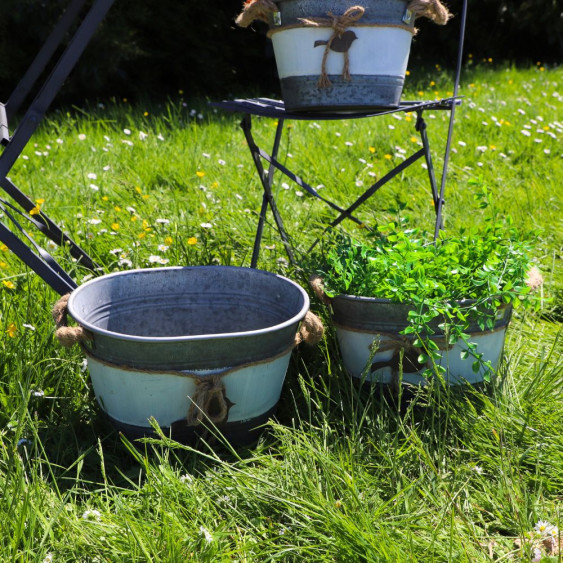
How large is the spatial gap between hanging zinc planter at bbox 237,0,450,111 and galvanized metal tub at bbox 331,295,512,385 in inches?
20.7

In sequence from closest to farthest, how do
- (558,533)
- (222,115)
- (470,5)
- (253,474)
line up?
(558,533) → (253,474) → (222,115) → (470,5)

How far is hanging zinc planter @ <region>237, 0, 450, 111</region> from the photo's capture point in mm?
1727

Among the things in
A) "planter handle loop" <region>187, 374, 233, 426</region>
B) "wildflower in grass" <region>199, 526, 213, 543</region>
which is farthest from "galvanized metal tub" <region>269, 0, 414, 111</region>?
"wildflower in grass" <region>199, 526, 213, 543</region>

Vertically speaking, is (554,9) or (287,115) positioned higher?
(554,9)

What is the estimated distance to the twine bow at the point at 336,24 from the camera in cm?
170

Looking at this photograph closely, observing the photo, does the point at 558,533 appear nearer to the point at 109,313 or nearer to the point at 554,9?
the point at 109,313

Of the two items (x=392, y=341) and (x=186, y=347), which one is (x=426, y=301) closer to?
(x=392, y=341)

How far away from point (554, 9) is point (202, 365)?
26.4ft

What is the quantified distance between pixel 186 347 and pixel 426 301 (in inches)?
22.3

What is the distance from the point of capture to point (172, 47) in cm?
631

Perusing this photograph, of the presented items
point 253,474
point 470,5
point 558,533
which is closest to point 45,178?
point 253,474

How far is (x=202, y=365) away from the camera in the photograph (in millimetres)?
1591

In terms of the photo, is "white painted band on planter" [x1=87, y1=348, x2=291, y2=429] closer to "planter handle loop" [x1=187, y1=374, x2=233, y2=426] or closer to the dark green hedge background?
"planter handle loop" [x1=187, y1=374, x2=233, y2=426]

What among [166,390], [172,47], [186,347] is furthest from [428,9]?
[172,47]
